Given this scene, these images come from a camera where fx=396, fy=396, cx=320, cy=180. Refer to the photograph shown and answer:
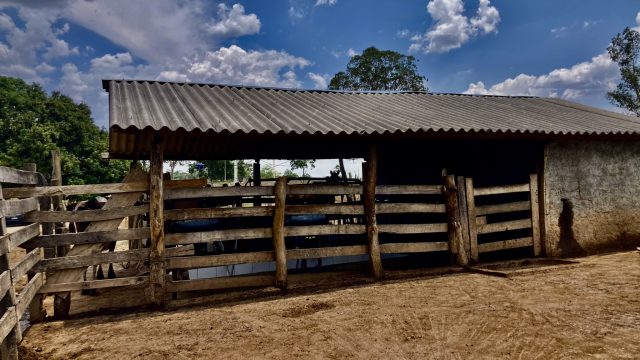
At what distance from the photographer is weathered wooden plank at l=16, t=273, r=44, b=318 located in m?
4.20

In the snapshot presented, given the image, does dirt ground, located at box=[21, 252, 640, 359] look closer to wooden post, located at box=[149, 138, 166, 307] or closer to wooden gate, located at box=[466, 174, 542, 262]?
wooden post, located at box=[149, 138, 166, 307]

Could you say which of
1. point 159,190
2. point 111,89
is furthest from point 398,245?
point 111,89

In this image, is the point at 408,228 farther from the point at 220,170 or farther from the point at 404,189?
the point at 220,170

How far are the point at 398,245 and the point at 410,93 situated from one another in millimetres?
5943

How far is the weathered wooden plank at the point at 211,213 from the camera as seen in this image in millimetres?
6105

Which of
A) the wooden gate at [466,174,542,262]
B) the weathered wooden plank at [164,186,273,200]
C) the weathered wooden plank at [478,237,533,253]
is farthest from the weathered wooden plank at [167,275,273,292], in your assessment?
the weathered wooden plank at [478,237,533,253]

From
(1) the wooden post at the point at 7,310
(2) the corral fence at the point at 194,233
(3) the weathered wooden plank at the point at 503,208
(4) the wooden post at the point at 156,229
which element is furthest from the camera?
(3) the weathered wooden plank at the point at 503,208

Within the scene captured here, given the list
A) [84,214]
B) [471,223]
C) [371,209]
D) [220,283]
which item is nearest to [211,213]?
[220,283]

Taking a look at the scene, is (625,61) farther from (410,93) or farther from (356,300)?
(356,300)

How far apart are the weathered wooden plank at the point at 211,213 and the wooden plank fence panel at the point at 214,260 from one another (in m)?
0.63

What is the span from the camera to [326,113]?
26.3 feet

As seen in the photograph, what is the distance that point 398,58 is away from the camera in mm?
29688

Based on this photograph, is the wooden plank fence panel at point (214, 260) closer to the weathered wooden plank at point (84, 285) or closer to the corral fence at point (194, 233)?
the corral fence at point (194, 233)

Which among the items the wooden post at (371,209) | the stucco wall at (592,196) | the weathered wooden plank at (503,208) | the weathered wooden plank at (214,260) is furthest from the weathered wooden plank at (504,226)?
the weathered wooden plank at (214,260)
